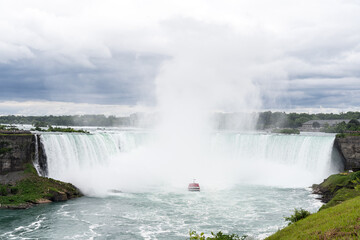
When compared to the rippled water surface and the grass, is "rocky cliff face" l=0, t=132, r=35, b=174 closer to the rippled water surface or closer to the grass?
the rippled water surface

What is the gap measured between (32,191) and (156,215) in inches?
482

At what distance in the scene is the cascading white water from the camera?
1506 inches

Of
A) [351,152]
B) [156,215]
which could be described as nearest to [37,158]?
[156,215]

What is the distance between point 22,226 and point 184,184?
21.3 metres

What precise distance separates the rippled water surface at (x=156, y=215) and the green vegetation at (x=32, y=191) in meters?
1.19

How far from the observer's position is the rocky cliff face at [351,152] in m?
41.8

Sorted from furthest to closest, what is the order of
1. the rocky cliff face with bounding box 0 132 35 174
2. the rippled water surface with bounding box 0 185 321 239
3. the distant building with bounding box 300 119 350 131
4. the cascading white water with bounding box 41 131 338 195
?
the distant building with bounding box 300 119 350 131, the cascading white water with bounding box 41 131 338 195, the rocky cliff face with bounding box 0 132 35 174, the rippled water surface with bounding box 0 185 321 239

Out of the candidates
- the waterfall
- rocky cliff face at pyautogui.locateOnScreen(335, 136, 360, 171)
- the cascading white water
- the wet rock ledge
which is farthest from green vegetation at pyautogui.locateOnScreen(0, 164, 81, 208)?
rocky cliff face at pyautogui.locateOnScreen(335, 136, 360, 171)

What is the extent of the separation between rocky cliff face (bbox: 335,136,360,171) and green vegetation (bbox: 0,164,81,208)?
32.1 metres

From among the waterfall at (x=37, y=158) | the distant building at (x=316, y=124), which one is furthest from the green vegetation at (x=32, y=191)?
the distant building at (x=316, y=124)

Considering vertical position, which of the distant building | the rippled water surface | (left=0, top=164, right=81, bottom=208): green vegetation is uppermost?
the distant building

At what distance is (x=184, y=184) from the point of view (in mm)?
41531

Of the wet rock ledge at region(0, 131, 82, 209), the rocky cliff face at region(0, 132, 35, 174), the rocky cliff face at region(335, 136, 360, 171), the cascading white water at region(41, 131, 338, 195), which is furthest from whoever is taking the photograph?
the rocky cliff face at region(335, 136, 360, 171)

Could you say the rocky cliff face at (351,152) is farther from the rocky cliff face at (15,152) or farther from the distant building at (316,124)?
the distant building at (316,124)
